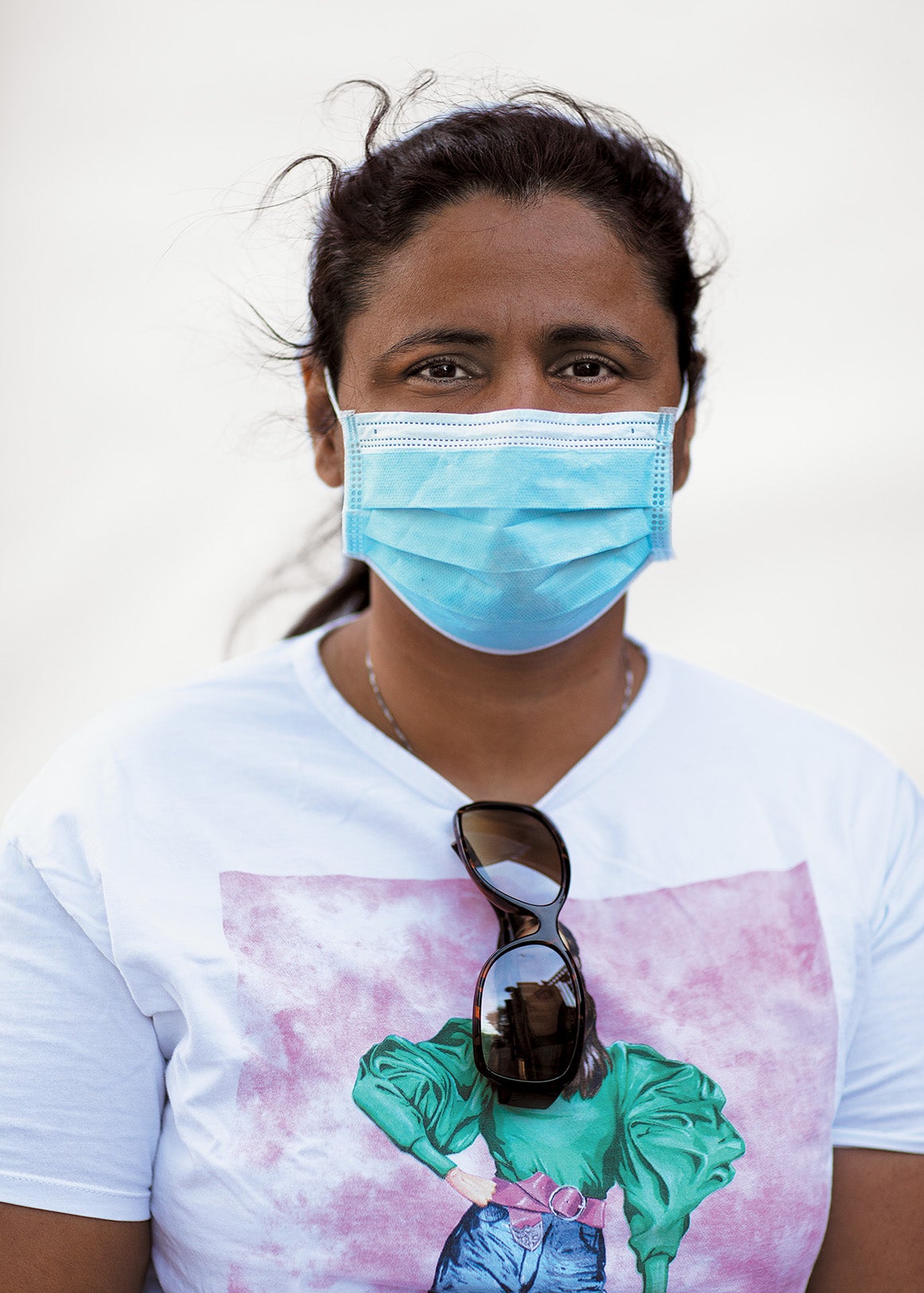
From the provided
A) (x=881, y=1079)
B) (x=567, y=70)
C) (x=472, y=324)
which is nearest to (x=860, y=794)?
(x=881, y=1079)

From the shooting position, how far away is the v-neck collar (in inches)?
54.5

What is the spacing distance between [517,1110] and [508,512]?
2.04ft

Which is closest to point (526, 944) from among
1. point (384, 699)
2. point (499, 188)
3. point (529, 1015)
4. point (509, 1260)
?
point (529, 1015)

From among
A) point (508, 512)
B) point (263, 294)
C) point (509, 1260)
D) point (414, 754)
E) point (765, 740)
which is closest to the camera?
point (509, 1260)

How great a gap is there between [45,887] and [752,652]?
1.65 m

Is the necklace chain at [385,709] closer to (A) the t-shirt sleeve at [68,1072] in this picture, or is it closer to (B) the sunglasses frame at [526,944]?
(B) the sunglasses frame at [526,944]

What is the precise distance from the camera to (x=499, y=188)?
1.38 metres

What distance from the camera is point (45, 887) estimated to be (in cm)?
123

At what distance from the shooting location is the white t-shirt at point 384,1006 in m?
1.16

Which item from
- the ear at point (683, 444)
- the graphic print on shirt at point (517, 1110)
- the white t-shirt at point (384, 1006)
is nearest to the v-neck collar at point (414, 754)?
the white t-shirt at point (384, 1006)

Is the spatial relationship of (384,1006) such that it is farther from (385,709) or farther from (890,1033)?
(890,1033)

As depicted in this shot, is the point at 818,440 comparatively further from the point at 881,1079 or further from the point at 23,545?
the point at 23,545

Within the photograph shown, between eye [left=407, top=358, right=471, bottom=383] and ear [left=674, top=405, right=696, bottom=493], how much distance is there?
29 cm

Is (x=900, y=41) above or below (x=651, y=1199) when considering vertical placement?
above
